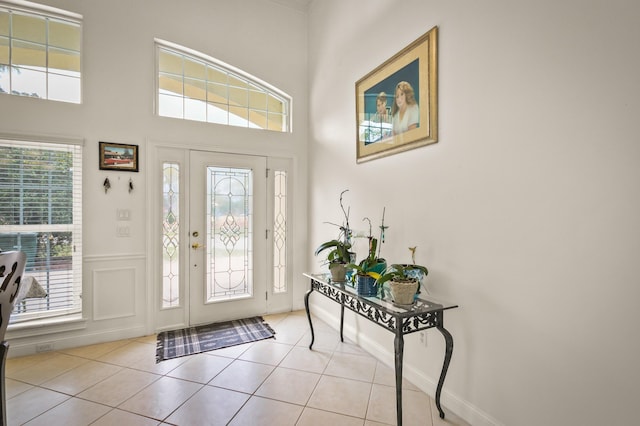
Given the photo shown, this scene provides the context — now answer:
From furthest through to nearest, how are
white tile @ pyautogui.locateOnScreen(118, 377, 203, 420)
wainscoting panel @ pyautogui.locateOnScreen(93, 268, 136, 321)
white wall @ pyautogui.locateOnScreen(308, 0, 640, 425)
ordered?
wainscoting panel @ pyautogui.locateOnScreen(93, 268, 136, 321), white tile @ pyautogui.locateOnScreen(118, 377, 203, 420), white wall @ pyautogui.locateOnScreen(308, 0, 640, 425)

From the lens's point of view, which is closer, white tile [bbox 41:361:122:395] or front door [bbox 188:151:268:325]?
white tile [bbox 41:361:122:395]

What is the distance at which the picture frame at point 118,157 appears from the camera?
313 centimetres

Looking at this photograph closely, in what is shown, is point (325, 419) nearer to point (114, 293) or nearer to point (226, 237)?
point (226, 237)

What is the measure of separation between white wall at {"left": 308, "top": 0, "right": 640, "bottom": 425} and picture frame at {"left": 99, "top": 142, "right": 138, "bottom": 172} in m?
2.61

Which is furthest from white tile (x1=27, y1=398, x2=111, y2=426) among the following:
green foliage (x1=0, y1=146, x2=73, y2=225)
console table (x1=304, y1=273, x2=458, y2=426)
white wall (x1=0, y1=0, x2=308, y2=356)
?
console table (x1=304, y1=273, x2=458, y2=426)

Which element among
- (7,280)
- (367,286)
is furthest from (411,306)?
(7,280)

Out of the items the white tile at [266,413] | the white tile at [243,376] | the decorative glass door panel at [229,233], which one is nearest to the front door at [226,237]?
the decorative glass door panel at [229,233]

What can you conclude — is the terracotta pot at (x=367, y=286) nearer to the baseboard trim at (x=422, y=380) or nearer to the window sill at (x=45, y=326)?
the baseboard trim at (x=422, y=380)

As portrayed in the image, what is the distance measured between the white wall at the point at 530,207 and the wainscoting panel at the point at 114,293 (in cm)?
270

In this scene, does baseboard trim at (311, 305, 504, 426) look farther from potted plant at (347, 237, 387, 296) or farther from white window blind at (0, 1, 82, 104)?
white window blind at (0, 1, 82, 104)

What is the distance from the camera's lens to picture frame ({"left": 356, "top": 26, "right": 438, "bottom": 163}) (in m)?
2.23

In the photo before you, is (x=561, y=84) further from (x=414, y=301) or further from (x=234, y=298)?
(x=234, y=298)

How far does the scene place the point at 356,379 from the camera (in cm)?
247

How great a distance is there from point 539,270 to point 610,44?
1.06 m
